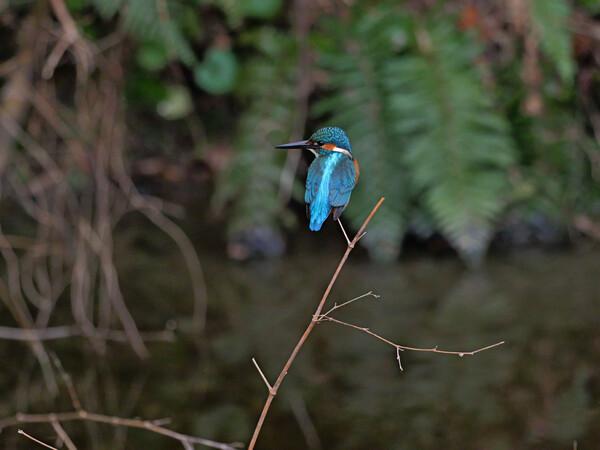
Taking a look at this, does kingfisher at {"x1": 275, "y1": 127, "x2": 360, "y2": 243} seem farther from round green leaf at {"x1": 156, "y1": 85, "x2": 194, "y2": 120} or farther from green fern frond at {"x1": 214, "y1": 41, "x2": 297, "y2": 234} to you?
round green leaf at {"x1": 156, "y1": 85, "x2": 194, "y2": 120}

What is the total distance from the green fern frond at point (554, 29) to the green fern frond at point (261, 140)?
1.12 meters

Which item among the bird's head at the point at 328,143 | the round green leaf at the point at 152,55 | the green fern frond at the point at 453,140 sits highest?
the bird's head at the point at 328,143

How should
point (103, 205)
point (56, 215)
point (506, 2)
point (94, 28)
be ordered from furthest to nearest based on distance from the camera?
point (506, 2)
point (94, 28)
point (56, 215)
point (103, 205)

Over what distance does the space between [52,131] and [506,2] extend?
2.36 meters

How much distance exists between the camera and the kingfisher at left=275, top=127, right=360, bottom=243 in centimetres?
49

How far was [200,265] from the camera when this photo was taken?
3459 millimetres

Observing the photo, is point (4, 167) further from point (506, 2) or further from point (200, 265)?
point (506, 2)

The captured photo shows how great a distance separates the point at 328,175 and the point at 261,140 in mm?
3020

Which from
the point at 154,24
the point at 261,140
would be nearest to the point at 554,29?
the point at 261,140

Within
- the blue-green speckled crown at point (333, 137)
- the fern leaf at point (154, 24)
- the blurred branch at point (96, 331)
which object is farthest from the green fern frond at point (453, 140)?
the blue-green speckled crown at point (333, 137)

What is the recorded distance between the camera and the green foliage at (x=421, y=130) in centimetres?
317

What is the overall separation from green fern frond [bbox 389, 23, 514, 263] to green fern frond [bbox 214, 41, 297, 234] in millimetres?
507

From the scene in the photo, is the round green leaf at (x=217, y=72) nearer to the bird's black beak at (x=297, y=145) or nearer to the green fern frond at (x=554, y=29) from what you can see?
the green fern frond at (x=554, y=29)

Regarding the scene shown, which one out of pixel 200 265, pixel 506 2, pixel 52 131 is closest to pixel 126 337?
pixel 200 265
